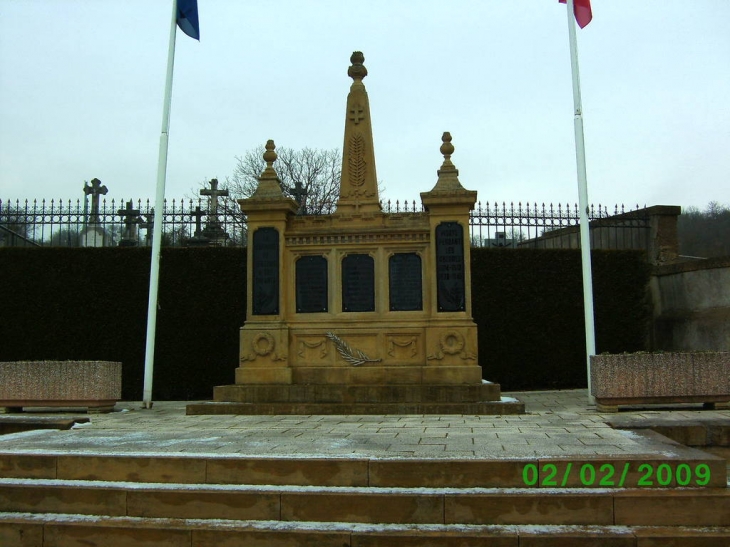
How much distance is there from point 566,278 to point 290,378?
686cm

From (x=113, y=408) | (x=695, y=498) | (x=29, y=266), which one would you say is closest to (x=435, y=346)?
(x=113, y=408)

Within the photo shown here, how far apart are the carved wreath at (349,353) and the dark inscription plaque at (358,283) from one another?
1.69 ft

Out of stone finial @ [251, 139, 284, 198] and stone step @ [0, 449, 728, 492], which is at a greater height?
stone finial @ [251, 139, 284, 198]

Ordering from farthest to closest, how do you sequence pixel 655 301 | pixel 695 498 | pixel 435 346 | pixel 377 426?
pixel 655 301 < pixel 435 346 < pixel 377 426 < pixel 695 498

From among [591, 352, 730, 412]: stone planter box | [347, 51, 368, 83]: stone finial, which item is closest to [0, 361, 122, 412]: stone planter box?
[347, 51, 368, 83]: stone finial

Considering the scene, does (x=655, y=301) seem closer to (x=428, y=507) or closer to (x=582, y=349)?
(x=582, y=349)

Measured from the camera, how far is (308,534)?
5.40 meters

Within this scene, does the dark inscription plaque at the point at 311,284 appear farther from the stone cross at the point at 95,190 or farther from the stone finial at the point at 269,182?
the stone cross at the point at 95,190

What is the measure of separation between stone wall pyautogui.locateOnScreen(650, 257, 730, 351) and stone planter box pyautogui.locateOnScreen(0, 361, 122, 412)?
11581mm

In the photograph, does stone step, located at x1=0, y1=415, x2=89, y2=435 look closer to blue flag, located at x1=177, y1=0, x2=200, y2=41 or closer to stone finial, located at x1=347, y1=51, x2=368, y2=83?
stone finial, located at x1=347, y1=51, x2=368, y2=83

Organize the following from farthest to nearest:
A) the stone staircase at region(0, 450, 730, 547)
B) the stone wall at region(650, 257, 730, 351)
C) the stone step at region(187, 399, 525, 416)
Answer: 1. the stone wall at region(650, 257, 730, 351)
2. the stone step at region(187, 399, 525, 416)
3. the stone staircase at region(0, 450, 730, 547)

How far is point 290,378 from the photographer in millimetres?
11445

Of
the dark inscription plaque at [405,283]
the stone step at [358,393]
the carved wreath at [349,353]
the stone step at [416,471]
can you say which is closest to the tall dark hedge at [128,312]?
the stone step at [358,393]

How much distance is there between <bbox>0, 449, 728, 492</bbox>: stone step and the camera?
5910 millimetres
